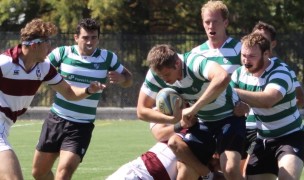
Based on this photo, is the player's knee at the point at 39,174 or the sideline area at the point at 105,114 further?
the sideline area at the point at 105,114

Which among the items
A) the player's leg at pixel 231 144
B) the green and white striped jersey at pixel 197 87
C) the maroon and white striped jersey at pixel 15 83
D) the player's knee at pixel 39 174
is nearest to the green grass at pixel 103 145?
the player's knee at pixel 39 174

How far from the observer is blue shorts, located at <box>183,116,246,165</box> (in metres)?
8.15

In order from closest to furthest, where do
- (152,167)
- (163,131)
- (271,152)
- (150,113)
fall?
1. (152,167)
2. (150,113)
3. (163,131)
4. (271,152)

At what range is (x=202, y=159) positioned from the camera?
8.28 metres

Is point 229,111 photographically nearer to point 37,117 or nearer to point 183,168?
point 183,168

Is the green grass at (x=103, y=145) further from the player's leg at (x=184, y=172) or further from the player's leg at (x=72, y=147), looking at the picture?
the player's leg at (x=184, y=172)

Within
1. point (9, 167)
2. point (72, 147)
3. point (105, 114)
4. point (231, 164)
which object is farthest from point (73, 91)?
point (105, 114)

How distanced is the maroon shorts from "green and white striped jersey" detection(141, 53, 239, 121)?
68.4 inches

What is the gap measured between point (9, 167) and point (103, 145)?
7695mm

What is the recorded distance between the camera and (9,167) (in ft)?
25.6

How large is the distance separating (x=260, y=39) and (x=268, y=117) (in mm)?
762

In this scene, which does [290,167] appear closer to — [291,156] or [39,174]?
[291,156]

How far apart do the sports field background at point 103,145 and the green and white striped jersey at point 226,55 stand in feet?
8.92

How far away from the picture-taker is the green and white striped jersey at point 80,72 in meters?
9.98
